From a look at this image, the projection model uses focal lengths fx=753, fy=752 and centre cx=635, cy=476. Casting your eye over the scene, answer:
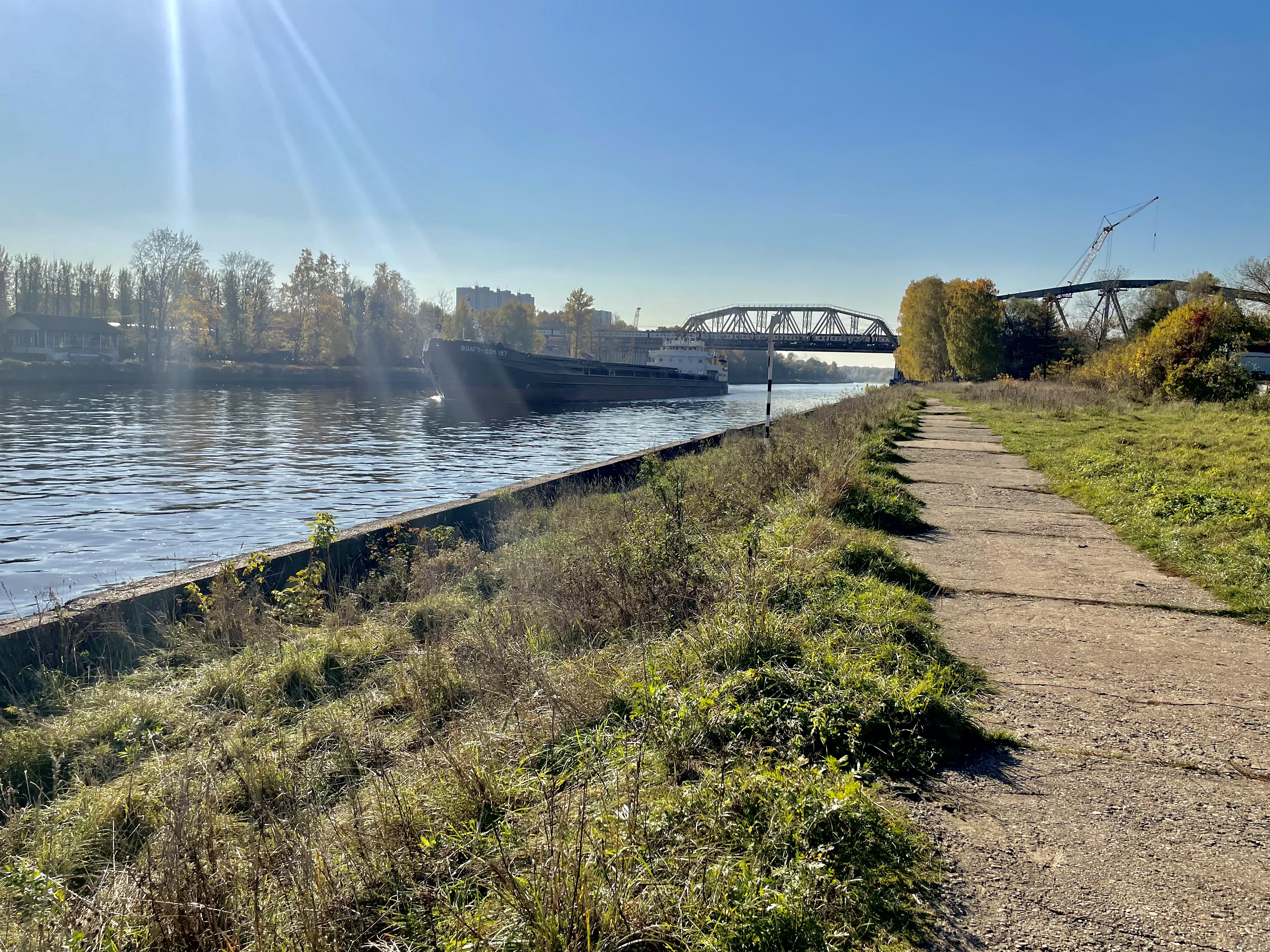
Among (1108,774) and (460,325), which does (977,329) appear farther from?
(460,325)

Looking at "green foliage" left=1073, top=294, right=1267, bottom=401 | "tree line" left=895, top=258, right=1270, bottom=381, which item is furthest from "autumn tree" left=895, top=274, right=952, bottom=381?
"green foliage" left=1073, top=294, right=1267, bottom=401

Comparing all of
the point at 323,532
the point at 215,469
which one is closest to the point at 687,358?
the point at 215,469

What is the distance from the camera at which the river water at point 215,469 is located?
1166 centimetres

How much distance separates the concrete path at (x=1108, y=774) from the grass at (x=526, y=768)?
226mm

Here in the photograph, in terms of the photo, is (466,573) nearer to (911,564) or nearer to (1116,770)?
(911,564)

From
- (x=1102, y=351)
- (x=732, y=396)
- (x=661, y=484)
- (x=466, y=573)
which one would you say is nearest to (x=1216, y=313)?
(x=1102, y=351)

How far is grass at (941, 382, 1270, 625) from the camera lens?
6.78 m

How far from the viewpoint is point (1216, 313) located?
95.6ft

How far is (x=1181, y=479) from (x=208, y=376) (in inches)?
2882

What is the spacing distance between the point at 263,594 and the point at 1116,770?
7.81 metres

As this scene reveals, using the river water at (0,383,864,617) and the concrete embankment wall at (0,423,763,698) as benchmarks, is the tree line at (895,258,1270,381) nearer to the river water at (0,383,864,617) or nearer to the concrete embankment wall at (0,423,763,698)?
the river water at (0,383,864,617)

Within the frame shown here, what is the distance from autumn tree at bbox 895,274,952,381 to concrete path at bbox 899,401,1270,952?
6504 centimetres

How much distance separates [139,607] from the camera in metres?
6.85

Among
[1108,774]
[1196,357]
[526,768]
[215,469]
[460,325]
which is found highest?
[460,325]
